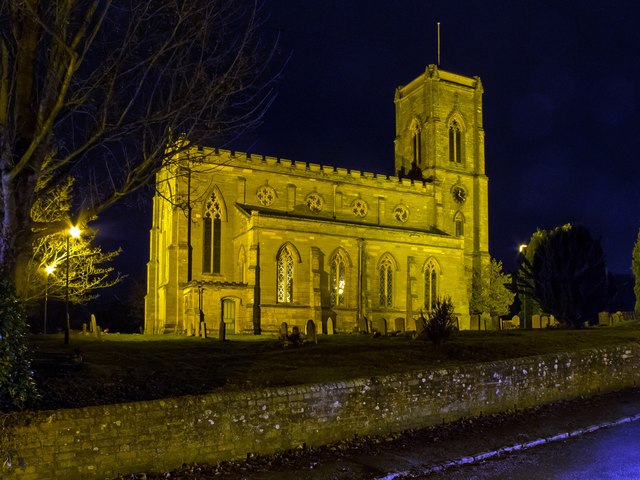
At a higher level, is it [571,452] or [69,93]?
[69,93]

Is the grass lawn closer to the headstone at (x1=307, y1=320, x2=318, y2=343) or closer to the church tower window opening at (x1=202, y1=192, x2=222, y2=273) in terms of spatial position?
the headstone at (x1=307, y1=320, x2=318, y2=343)

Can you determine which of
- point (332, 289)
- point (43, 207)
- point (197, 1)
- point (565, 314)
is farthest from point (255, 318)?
point (197, 1)

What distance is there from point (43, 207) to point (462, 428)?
17.9 metres

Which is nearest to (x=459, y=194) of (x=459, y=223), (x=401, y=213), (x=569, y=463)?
(x=459, y=223)

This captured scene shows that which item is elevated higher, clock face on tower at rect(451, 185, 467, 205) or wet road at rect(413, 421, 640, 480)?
clock face on tower at rect(451, 185, 467, 205)

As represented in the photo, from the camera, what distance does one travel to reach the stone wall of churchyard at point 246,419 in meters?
7.96

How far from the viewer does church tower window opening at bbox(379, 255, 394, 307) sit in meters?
44.0

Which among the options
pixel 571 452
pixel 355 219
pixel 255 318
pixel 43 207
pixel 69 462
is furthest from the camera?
pixel 355 219

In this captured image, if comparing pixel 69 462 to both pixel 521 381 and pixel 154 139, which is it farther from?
pixel 521 381

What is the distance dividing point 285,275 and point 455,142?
23.3 m

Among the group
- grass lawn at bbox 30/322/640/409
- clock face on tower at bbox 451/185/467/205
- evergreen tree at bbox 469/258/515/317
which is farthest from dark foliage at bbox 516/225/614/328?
grass lawn at bbox 30/322/640/409

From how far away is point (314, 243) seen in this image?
4106 cm

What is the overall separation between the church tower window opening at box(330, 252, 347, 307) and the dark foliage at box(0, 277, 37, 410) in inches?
1309

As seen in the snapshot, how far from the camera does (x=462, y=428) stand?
40.4ft
